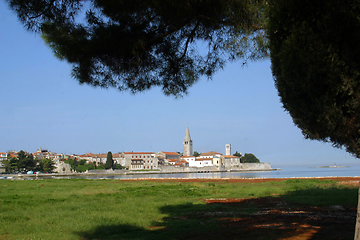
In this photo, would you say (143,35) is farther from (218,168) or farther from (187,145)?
(187,145)

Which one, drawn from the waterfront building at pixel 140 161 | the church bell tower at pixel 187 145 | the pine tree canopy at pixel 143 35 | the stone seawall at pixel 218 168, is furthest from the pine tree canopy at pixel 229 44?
the church bell tower at pixel 187 145

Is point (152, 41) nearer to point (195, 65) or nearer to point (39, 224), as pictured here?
point (195, 65)

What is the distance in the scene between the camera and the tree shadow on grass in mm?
6082

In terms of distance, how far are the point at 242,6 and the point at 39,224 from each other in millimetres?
6863

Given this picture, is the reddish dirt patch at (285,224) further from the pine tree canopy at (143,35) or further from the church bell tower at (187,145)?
the church bell tower at (187,145)

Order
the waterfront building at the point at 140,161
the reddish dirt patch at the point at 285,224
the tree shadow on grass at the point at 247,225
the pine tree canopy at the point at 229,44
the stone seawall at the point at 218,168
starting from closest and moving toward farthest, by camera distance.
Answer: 1. the pine tree canopy at the point at 229,44
2. the reddish dirt patch at the point at 285,224
3. the tree shadow on grass at the point at 247,225
4. the stone seawall at the point at 218,168
5. the waterfront building at the point at 140,161

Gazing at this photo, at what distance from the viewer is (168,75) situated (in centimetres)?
779

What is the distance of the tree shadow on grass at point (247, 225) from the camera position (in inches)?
239

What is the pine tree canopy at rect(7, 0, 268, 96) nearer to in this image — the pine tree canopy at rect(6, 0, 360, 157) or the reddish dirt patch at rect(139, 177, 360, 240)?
the pine tree canopy at rect(6, 0, 360, 157)

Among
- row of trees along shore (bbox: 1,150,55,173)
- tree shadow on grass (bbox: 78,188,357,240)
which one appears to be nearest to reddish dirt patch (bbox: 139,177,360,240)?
tree shadow on grass (bbox: 78,188,357,240)

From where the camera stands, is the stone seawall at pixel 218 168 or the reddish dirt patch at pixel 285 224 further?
the stone seawall at pixel 218 168

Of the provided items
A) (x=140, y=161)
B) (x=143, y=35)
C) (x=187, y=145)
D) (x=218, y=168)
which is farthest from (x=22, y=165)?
(x=143, y=35)

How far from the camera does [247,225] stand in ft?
23.2

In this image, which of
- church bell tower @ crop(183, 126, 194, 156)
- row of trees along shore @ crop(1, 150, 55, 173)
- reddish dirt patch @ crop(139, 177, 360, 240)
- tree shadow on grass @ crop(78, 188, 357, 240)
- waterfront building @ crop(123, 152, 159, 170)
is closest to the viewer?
reddish dirt patch @ crop(139, 177, 360, 240)
